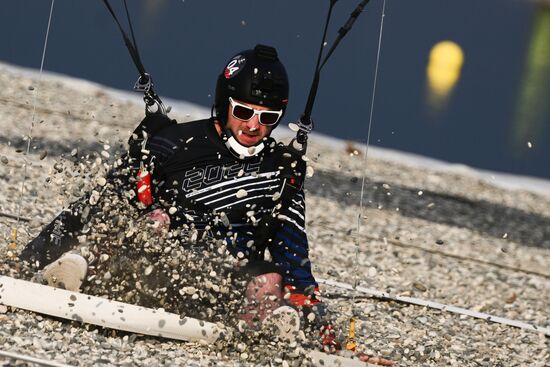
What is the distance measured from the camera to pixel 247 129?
666 cm

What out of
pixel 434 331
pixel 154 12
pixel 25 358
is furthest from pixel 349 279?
pixel 154 12

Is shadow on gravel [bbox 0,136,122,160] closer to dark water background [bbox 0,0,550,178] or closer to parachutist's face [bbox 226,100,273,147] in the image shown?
dark water background [bbox 0,0,550,178]

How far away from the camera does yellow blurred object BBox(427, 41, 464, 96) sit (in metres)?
16.5

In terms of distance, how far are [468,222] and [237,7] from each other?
451 centimetres

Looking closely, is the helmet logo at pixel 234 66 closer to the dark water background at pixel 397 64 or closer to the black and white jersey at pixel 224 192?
the black and white jersey at pixel 224 192

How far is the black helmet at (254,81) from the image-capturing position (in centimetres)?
659

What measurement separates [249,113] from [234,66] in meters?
0.30

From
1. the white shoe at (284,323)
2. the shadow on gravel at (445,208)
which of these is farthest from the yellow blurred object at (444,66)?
the white shoe at (284,323)

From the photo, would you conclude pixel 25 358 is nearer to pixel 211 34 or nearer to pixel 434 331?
pixel 434 331

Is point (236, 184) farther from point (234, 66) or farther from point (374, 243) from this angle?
point (374, 243)

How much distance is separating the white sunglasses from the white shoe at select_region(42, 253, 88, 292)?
1186 mm

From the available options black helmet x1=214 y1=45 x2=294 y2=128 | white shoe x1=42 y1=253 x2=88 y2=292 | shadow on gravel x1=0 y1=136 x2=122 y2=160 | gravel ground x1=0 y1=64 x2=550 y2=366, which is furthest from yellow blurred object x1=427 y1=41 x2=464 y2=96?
white shoe x1=42 y1=253 x2=88 y2=292

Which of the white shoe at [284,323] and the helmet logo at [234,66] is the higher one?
the helmet logo at [234,66]

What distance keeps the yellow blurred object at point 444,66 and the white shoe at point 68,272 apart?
1071cm
